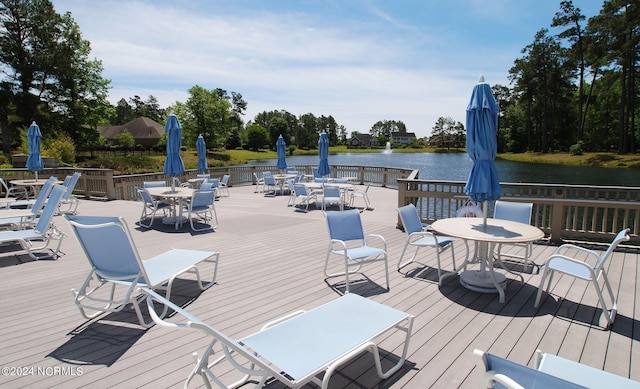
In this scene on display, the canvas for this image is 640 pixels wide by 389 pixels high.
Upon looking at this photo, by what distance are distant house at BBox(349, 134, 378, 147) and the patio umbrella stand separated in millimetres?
95689

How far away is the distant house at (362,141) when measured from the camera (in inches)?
3873

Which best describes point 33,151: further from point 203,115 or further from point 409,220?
point 203,115

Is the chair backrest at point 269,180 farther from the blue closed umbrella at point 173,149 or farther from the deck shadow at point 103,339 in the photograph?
the deck shadow at point 103,339

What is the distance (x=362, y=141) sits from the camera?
9838 centimetres

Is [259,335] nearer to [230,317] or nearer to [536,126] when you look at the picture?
[230,317]

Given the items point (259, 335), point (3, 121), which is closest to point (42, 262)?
point (259, 335)

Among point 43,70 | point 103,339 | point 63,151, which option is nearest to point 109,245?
point 103,339

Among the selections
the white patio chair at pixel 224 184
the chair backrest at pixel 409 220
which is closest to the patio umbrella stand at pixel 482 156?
the chair backrest at pixel 409 220

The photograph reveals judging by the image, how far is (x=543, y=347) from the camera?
2758 millimetres

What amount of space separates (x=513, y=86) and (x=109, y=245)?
1941 inches

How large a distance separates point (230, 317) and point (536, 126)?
51.0 m

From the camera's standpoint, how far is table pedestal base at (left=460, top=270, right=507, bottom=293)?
3859mm

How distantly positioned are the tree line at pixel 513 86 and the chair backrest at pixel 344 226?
26837 mm

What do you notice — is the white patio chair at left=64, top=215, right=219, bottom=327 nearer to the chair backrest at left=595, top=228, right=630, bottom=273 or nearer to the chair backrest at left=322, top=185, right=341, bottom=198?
the chair backrest at left=595, top=228, right=630, bottom=273
